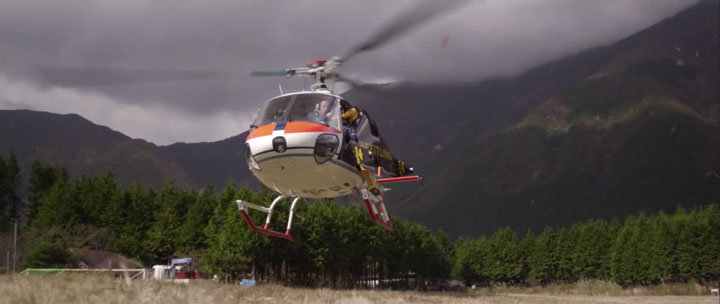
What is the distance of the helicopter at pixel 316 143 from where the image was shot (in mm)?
19469

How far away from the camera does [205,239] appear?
63062 millimetres

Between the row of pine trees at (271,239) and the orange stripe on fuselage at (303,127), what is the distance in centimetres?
3202

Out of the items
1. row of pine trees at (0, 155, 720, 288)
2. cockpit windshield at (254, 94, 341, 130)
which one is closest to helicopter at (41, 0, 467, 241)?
cockpit windshield at (254, 94, 341, 130)

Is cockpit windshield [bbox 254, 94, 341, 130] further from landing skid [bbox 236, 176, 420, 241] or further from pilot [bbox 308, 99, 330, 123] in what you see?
landing skid [bbox 236, 176, 420, 241]

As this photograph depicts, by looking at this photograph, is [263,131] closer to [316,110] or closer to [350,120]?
[316,110]

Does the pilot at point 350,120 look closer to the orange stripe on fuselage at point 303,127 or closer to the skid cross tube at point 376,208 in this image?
the orange stripe on fuselage at point 303,127

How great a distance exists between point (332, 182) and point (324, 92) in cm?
310

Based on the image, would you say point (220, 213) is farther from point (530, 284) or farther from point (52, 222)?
point (530, 284)

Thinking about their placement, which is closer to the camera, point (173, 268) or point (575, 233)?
point (173, 268)

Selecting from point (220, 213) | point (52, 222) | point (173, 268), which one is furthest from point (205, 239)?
point (52, 222)

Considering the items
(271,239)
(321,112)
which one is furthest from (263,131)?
(271,239)

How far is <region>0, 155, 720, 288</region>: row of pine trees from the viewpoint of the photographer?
5616cm

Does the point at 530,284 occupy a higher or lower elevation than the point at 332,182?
lower

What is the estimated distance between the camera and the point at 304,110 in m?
19.9
